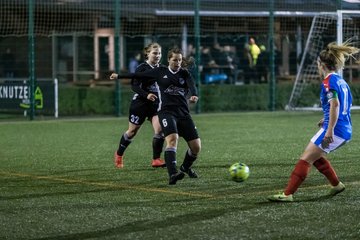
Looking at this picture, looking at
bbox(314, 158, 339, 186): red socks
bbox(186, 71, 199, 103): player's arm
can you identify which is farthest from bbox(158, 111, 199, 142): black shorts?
bbox(314, 158, 339, 186): red socks

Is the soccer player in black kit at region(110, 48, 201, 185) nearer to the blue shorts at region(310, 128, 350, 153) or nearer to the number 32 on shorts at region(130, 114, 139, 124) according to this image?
the number 32 on shorts at region(130, 114, 139, 124)

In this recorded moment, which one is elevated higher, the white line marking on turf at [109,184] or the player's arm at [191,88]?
the player's arm at [191,88]

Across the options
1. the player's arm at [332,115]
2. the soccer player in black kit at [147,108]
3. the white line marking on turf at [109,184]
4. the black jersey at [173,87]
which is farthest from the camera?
the soccer player in black kit at [147,108]

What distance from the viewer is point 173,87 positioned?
11477 mm

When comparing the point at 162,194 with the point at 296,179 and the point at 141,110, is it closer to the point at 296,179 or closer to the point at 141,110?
the point at 296,179

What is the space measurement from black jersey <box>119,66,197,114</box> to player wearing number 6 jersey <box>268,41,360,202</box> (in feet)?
7.64

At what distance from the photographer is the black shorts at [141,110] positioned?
1334cm

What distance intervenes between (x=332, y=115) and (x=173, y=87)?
8.85ft

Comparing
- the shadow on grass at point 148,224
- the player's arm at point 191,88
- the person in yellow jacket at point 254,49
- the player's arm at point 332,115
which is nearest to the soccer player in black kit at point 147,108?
the player's arm at point 191,88

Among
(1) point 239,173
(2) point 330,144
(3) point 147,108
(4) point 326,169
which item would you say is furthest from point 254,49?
(2) point 330,144

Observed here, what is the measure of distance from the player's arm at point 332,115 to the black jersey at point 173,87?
8.10 ft

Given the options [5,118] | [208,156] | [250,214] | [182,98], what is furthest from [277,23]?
[250,214]

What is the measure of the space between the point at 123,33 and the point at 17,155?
559 inches

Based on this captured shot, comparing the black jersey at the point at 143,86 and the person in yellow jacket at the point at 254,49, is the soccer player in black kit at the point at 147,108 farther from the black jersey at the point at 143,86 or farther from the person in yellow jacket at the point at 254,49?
the person in yellow jacket at the point at 254,49
